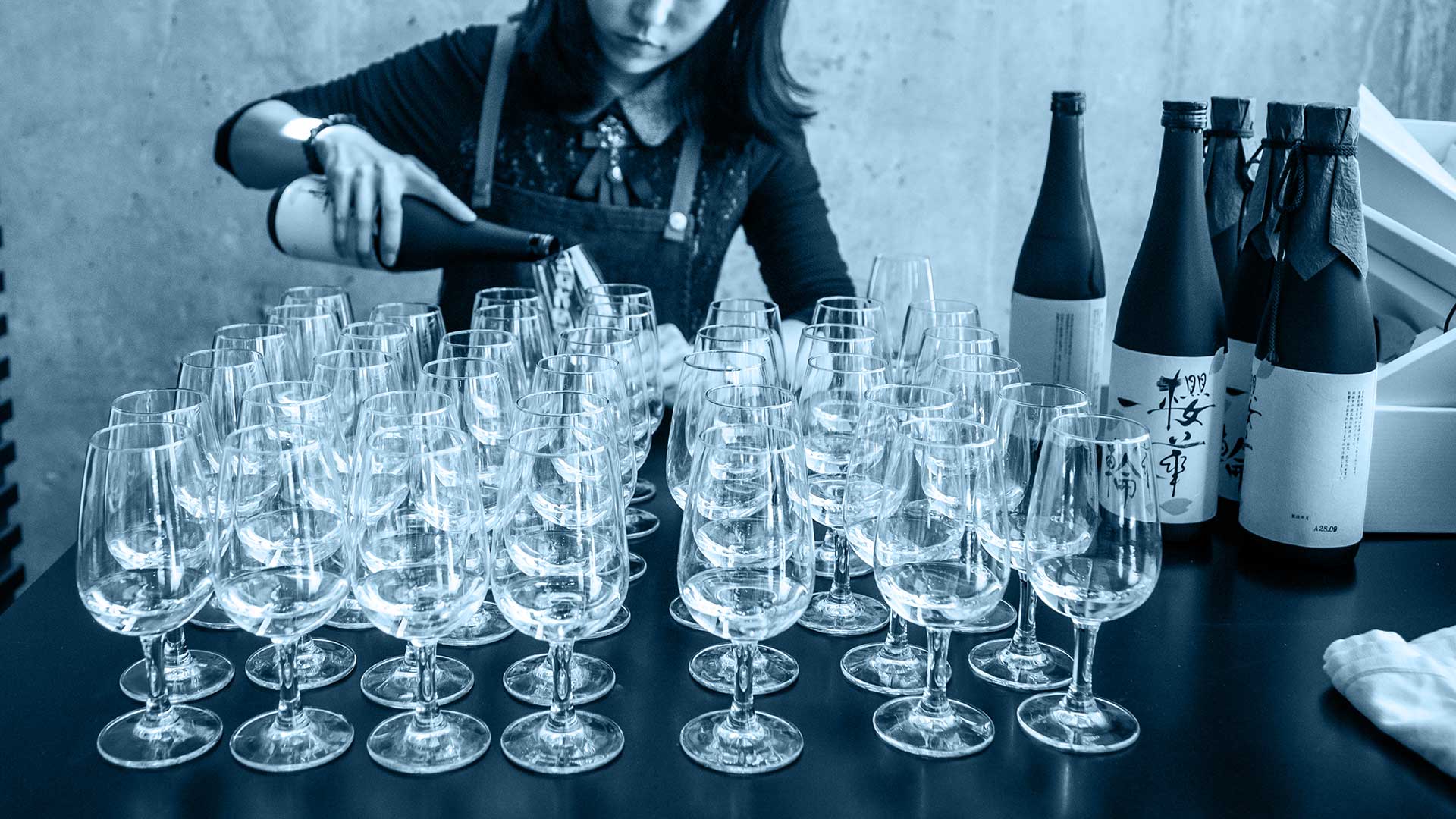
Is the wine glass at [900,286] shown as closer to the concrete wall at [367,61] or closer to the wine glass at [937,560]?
the wine glass at [937,560]

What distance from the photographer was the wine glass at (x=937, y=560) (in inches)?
33.1

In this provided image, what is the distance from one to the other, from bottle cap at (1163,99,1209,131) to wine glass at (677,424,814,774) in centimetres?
59

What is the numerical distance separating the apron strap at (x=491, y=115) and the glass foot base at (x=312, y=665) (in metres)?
1.40

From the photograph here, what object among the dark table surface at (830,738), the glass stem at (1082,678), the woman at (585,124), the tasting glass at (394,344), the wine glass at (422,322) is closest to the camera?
the dark table surface at (830,738)

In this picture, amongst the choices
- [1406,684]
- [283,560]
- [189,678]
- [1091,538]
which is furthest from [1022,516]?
[189,678]

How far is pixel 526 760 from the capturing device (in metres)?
0.81

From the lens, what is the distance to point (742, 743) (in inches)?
32.5

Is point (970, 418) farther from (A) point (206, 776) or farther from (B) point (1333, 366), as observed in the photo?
(A) point (206, 776)

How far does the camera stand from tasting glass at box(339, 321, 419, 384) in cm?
119

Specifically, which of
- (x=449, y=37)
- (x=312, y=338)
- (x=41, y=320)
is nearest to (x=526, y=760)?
(x=312, y=338)

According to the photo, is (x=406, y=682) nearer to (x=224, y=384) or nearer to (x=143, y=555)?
(x=143, y=555)

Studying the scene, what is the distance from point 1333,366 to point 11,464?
239 centimetres

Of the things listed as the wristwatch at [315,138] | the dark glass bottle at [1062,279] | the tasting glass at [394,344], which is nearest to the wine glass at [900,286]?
the dark glass bottle at [1062,279]

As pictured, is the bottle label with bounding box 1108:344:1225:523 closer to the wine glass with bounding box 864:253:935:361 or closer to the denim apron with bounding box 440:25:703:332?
the wine glass with bounding box 864:253:935:361
